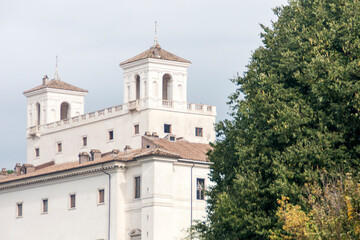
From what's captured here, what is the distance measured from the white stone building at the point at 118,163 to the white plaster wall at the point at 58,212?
0.07 metres

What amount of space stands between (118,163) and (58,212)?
7.64 metres

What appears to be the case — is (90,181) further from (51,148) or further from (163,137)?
(51,148)

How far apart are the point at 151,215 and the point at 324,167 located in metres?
30.5

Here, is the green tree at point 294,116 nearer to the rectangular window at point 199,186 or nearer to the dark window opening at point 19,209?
the rectangular window at point 199,186

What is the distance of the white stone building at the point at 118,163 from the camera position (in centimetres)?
6606

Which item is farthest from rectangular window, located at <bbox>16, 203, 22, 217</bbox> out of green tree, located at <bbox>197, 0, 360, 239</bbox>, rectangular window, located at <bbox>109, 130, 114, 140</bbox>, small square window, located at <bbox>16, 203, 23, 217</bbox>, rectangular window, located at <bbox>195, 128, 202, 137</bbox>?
Result: green tree, located at <bbox>197, 0, 360, 239</bbox>

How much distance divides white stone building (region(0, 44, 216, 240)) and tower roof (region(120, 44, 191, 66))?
0.33ft

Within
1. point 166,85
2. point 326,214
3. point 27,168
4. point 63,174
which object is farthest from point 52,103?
point 326,214

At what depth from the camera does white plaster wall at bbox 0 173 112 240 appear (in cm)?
6850

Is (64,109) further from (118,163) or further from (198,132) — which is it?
(118,163)

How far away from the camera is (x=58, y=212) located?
237 ft

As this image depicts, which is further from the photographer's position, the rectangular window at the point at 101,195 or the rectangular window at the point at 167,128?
the rectangular window at the point at 167,128

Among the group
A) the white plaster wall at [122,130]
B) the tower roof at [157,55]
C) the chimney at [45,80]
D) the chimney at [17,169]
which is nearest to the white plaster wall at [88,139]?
the white plaster wall at [122,130]

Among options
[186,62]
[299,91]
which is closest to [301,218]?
Result: [299,91]
